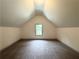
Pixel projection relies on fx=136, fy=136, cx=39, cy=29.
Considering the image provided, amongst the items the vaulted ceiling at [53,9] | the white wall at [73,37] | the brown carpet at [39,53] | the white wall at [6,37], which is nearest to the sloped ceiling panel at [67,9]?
the vaulted ceiling at [53,9]

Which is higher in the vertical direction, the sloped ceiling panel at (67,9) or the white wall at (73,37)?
the sloped ceiling panel at (67,9)

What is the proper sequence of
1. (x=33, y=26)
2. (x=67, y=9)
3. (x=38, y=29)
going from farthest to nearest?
(x=38, y=29)
(x=33, y=26)
(x=67, y=9)

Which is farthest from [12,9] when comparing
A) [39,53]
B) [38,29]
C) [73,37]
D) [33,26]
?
[38,29]

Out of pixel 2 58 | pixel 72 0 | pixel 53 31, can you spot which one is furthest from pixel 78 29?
pixel 53 31

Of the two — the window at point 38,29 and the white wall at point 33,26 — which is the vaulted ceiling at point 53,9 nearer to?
the white wall at point 33,26

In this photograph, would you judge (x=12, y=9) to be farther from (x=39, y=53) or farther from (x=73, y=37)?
(x=73, y=37)

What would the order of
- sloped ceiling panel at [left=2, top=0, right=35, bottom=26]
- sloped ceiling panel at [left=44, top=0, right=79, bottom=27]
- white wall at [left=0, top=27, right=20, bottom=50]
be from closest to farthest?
sloped ceiling panel at [left=44, top=0, right=79, bottom=27] < sloped ceiling panel at [left=2, top=0, right=35, bottom=26] < white wall at [left=0, top=27, right=20, bottom=50]

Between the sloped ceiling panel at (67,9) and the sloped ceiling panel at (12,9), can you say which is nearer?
the sloped ceiling panel at (67,9)

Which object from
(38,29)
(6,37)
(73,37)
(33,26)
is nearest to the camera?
(73,37)

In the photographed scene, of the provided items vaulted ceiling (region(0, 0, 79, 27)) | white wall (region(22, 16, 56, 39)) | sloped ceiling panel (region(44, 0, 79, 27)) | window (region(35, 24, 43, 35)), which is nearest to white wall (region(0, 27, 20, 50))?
vaulted ceiling (region(0, 0, 79, 27))

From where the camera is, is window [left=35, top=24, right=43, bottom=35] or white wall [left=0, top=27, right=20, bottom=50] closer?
white wall [left=0, top=27, right=20, bottom=50]

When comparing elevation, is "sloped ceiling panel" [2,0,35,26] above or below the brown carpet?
above

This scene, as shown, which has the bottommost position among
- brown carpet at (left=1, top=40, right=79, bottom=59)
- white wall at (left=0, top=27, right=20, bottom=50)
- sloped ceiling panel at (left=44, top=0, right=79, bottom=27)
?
brown carpet at (left=1, top=40, right=79, bottom=59)

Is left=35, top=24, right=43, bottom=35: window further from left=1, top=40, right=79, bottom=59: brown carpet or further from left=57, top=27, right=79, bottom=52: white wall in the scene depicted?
left=1, top=40, right=79, bottom=59: brown carpet
